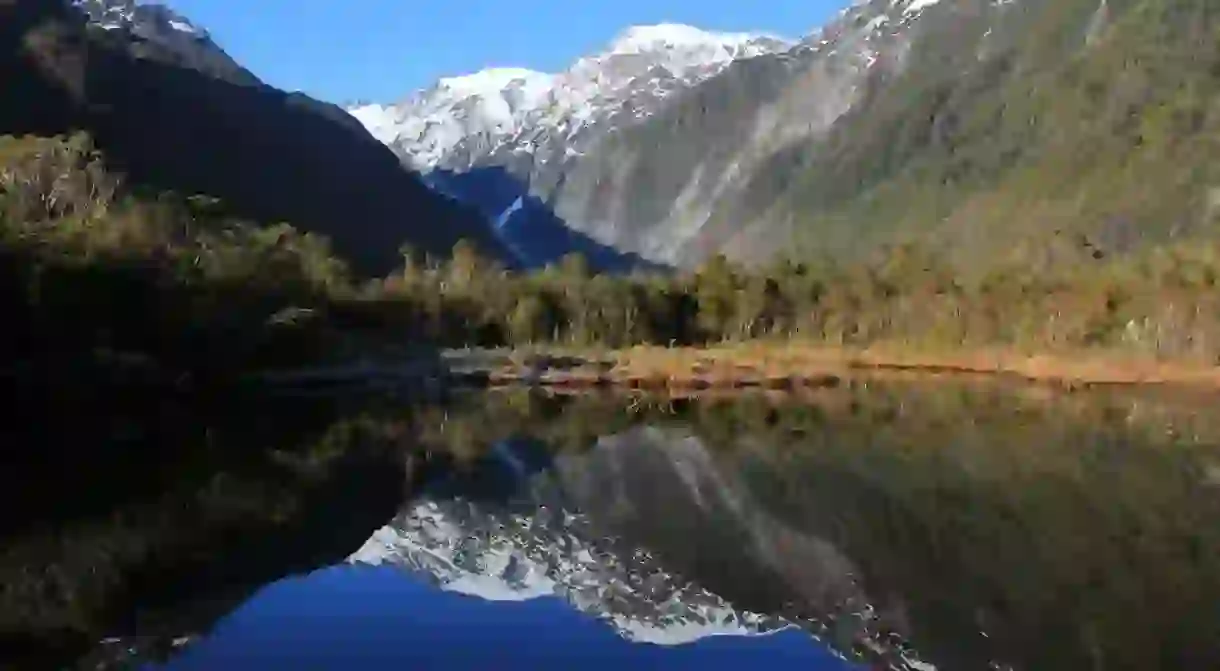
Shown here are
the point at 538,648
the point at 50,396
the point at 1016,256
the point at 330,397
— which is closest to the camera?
the point at 538,648

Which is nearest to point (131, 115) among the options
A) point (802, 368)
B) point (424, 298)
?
point (424, 298)

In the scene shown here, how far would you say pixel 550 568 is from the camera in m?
30.4

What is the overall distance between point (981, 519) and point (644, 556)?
884 centimetres

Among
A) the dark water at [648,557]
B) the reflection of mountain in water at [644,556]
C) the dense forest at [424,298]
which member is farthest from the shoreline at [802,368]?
the reflection of mountain in water at [644,556]

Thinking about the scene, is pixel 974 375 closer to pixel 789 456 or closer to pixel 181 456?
pixel 789 456

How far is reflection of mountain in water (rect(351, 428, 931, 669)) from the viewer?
81.0 feet

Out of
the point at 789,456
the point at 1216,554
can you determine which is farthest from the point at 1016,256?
the point at 1216,554

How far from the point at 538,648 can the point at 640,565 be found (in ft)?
25.6

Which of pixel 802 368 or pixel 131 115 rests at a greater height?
pixel 131 115

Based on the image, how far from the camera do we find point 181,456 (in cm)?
4706

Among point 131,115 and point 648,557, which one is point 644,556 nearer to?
point 648,557

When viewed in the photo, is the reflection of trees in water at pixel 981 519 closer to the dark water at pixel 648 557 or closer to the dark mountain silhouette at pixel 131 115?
the dark water at pixel 648 557

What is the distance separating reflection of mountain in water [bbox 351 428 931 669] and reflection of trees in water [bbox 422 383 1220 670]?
7.9 inches

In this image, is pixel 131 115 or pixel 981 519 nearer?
pixel 981 519
